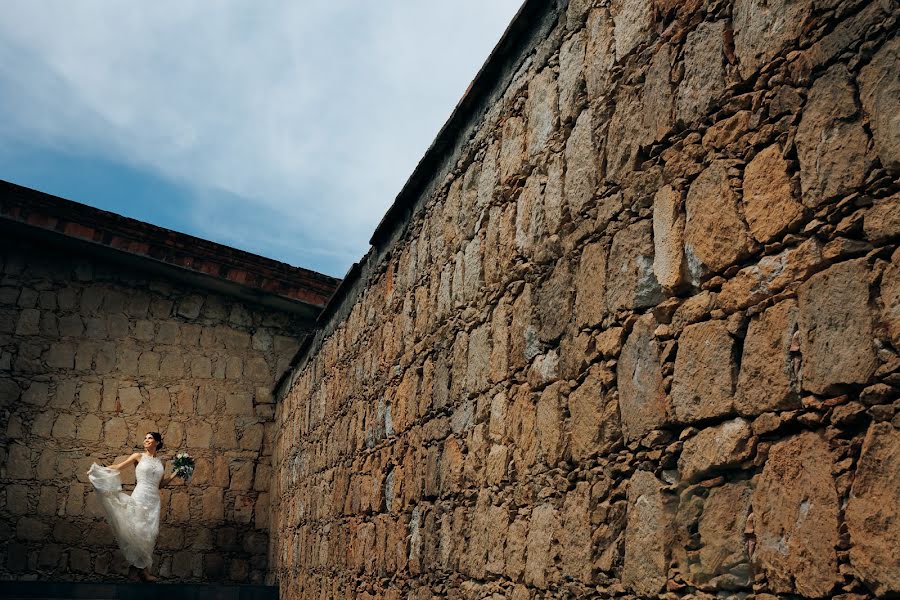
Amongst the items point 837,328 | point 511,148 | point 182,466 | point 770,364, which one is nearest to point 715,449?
point 770,364

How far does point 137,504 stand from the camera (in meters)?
9.98

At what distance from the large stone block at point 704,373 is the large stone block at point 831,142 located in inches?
17.2

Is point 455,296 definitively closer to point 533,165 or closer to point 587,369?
point 533,165

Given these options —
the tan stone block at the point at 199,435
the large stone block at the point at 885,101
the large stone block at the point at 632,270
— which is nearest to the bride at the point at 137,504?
the tan stone block at the point at 199,435

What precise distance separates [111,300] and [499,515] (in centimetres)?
823

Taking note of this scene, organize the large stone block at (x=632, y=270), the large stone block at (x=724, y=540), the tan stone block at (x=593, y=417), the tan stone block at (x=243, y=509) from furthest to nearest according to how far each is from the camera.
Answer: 1. the tan stone block at (x=243, y=509)
2. the tan stone block at (x=593, y=417)
3. the large stone block at (x=632, y=270)
4. the large stone block at (x=724, y=540)

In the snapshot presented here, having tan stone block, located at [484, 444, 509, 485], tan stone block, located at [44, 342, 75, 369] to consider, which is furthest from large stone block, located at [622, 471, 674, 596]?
tan stone block, located at [44, 342, 75, 369]

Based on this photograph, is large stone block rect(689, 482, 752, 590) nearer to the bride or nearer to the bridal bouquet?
the bride

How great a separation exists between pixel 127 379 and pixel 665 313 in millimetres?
9077

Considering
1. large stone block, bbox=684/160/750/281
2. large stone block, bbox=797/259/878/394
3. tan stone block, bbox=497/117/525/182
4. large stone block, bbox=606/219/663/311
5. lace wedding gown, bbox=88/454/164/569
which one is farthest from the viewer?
lace wedding gown, bbox=88/454/164/569

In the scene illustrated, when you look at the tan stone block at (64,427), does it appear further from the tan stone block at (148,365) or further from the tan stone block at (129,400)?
the tan stone block at (148,365)

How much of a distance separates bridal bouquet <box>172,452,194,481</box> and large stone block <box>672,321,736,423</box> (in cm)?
860

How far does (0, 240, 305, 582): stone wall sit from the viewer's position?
33.6ft

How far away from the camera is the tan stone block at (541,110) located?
360 cm
